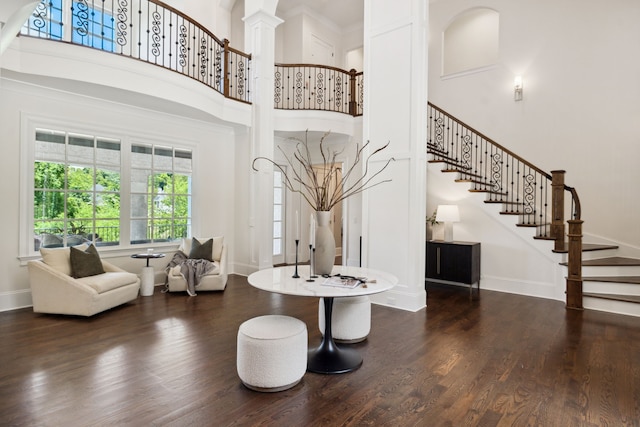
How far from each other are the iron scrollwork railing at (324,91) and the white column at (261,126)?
2.66ft

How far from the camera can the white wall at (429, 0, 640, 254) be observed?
5.88 m

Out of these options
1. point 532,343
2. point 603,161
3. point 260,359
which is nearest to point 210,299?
point 260,359

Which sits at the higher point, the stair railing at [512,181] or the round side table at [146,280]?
the stair railing at [512,181]

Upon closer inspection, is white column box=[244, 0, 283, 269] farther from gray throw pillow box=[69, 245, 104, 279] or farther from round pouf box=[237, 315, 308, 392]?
round pouf box=[237, 315, 308, 392]

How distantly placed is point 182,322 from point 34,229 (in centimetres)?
257

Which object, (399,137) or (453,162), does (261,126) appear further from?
(453,162)

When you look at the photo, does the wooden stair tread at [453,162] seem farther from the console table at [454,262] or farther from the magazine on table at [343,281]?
the magazine on table at [343,281]

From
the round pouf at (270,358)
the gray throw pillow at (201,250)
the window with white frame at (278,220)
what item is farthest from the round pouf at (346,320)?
the window with white frame at (278,220)

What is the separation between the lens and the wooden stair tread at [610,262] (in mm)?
4996

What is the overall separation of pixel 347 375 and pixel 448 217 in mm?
3812

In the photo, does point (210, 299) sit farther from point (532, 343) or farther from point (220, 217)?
point (532, 343)

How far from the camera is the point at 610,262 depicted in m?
5.21

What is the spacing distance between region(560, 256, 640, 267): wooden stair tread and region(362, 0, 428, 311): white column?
2436mm

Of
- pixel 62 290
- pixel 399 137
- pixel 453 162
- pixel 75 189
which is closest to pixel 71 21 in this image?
pixel 75 189
